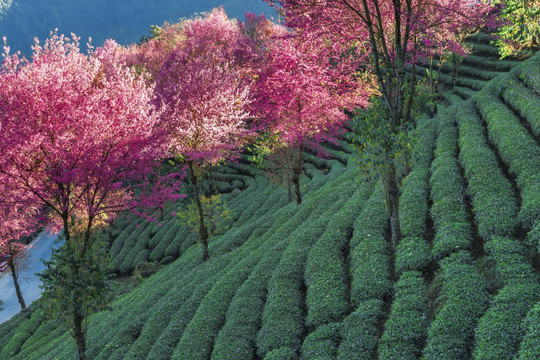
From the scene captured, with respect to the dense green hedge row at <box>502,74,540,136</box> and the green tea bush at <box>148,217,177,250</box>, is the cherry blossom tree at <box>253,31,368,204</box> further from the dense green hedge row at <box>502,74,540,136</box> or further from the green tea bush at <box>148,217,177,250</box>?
the green tea bush at <box>148,217,177,250</box>

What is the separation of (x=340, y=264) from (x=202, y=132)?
9.78m

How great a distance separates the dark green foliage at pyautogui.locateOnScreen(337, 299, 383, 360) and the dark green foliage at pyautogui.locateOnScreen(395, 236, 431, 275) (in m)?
1.58

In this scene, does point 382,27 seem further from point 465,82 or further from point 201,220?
point 465,82

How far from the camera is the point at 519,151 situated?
14.9 meters

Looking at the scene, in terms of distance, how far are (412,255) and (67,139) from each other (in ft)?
37.3

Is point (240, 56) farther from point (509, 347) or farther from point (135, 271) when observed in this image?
point (509, 347)

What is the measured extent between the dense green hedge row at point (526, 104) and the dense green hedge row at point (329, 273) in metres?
8.09

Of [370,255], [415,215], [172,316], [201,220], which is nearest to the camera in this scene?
[370,255]

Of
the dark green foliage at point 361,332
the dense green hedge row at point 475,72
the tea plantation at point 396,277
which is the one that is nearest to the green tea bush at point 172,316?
the tea plantation at point 396,277

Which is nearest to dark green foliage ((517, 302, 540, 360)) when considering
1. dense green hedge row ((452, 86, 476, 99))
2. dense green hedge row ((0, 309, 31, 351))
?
dense green hedge row ((0, 309, 31, 351))

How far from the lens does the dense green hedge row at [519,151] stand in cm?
1121

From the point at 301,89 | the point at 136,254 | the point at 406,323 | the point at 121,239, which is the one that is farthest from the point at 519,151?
the point at 121,239

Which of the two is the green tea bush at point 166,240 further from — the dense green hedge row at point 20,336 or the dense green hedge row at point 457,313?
the dense green hedge row at point 457,313

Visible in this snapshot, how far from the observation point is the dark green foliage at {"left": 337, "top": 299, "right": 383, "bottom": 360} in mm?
9516
